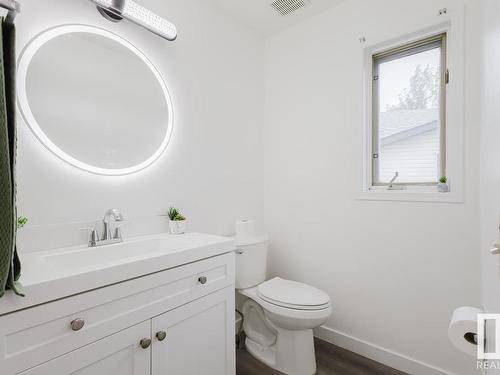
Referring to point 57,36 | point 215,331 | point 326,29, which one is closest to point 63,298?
point 215,331

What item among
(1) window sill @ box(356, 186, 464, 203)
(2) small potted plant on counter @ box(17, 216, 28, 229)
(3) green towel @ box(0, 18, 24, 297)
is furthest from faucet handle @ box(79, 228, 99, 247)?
(1) window sill @ box(356, 186, 464, 203)

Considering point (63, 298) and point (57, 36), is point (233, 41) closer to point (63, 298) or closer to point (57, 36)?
point (57, 36)

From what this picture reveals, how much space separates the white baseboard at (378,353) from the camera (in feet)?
4.89

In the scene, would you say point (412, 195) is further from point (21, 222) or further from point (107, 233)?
point (21, 222)

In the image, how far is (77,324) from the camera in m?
0.78

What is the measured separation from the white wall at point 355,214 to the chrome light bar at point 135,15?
3.43 ft

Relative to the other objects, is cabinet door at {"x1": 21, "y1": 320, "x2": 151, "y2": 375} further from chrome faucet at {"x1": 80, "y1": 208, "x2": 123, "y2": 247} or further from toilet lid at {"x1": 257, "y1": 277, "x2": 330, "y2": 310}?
toilet lid at {"x1": 257, "y1": 277, "x2": 330, "y2": 310}

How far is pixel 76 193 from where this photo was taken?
120 centimetres

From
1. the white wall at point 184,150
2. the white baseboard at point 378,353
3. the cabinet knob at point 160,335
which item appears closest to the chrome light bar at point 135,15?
the white wall at point 184,150

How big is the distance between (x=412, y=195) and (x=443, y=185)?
0.17 meters

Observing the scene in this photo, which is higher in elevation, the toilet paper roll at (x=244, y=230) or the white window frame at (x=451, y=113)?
the white window frame at (x=451, y=113)

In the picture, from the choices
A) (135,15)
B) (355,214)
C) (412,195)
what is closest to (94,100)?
(135,15)

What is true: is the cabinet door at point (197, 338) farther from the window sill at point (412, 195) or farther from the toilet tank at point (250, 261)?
the window sill at point (412, 195)

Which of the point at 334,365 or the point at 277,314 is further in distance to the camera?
the point at 334,365
